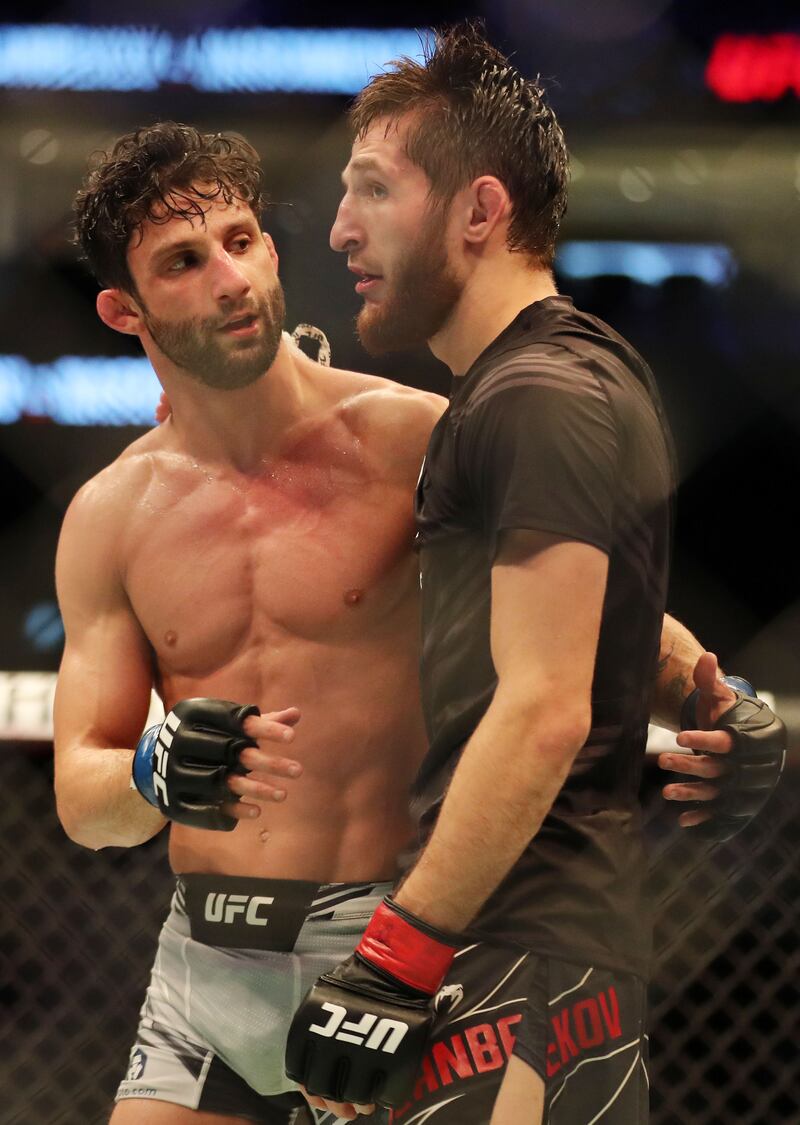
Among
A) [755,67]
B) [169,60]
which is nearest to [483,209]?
[755,67]

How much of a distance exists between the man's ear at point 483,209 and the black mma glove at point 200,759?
1.47 feet

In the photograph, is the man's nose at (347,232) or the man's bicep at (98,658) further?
the man's bicep at (98,658)

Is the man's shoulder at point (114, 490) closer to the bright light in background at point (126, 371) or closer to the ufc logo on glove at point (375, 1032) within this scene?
the ufc logo on glove at point (375, 1032)

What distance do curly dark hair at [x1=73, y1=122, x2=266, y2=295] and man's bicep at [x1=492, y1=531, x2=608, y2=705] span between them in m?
0.72

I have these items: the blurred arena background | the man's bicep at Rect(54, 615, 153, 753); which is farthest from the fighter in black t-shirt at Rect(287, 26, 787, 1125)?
the blurred arena background

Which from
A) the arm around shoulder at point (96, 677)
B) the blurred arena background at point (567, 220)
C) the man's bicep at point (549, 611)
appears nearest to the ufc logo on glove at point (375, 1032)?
the man's bicep at point (549, 611)

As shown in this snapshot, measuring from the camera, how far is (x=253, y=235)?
5.08 ft

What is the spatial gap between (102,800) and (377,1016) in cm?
55

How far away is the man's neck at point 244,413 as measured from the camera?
1568mm

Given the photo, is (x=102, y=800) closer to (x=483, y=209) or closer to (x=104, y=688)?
(x=104, y=688)

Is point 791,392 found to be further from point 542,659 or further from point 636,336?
point 542,659

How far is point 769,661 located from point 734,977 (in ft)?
2.90

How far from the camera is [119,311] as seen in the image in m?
1.61

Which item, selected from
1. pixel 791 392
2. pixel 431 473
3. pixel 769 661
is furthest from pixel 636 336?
pixel 431 473
